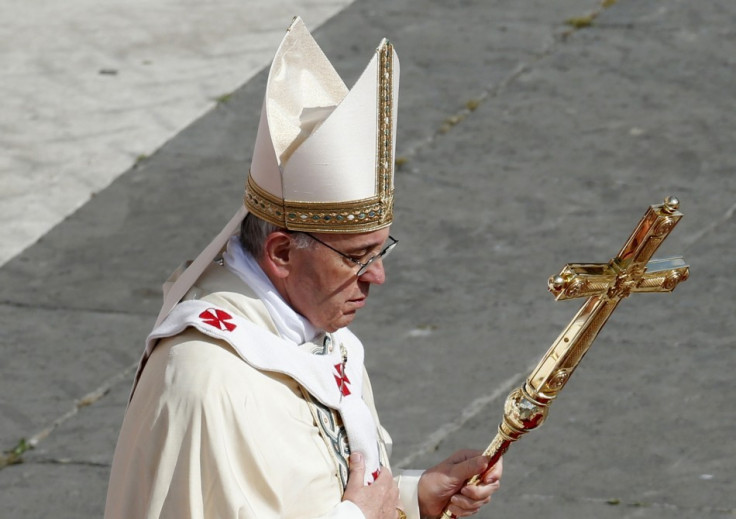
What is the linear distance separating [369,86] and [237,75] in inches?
249

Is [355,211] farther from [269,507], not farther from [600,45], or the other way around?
[600,45]

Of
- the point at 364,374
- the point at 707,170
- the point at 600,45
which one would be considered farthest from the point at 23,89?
the point at 364,374

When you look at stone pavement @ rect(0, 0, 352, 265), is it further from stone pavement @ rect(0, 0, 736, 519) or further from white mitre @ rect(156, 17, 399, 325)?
white mitre @ rect(156, 17, 399, 325)

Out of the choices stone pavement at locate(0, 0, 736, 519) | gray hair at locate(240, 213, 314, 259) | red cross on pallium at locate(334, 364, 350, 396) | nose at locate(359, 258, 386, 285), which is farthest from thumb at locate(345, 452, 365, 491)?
stone pavement at locate(0, 0, 736, 519)

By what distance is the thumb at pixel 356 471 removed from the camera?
3.74m

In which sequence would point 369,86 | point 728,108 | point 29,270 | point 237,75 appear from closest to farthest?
point 369,86 < point 29,270 < point 728,108 < point 237,75

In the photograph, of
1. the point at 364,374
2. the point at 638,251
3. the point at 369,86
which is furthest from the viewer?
the point at 364,374

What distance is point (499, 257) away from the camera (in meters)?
7.77

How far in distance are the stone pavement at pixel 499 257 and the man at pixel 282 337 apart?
2.33 meters

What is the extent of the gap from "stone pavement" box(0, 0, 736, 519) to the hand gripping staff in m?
2.37

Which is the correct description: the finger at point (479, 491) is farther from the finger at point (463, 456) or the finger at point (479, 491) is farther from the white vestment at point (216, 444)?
the white vestment at point (216, 444)

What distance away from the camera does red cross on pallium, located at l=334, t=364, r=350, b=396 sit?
3.87m

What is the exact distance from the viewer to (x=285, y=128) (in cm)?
374

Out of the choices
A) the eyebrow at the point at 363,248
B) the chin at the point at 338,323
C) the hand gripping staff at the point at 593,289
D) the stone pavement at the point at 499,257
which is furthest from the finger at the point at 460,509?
the stone pavement at the point at 499,257
